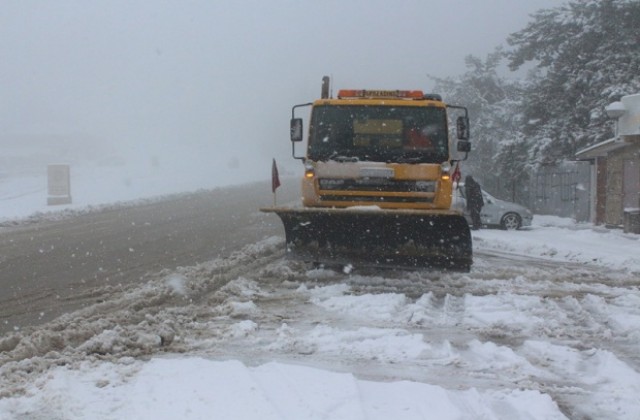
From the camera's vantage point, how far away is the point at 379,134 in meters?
9.52

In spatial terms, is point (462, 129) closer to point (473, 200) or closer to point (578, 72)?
point (473, 200)

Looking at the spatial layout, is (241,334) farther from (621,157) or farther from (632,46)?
(632,46)

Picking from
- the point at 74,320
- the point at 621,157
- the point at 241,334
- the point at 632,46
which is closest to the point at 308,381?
the point at 241,334

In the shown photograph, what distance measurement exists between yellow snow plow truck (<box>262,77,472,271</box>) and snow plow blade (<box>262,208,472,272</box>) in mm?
14

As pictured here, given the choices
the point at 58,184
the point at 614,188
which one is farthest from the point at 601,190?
the point at 58,184

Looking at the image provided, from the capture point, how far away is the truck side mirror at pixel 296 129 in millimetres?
10016

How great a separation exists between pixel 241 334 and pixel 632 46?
74.2ft

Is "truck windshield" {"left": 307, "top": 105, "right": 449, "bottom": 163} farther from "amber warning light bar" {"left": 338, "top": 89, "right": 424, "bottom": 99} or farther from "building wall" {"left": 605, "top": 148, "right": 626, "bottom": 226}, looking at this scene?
"building wall" {"left": 605, "top": 148, "right": 626, "bottom": 226}

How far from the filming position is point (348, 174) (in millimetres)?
9109

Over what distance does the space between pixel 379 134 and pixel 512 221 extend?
10201 mm

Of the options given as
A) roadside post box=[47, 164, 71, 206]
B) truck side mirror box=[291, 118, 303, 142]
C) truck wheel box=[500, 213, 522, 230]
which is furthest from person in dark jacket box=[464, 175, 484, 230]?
roadside post box=[47, 164, 71, 206]

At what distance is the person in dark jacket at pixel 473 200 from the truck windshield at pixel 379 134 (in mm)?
7935

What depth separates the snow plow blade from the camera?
27.5ft

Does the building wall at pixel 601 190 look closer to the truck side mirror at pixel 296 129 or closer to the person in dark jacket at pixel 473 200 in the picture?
the person in dark jacket at pixel 473 200
